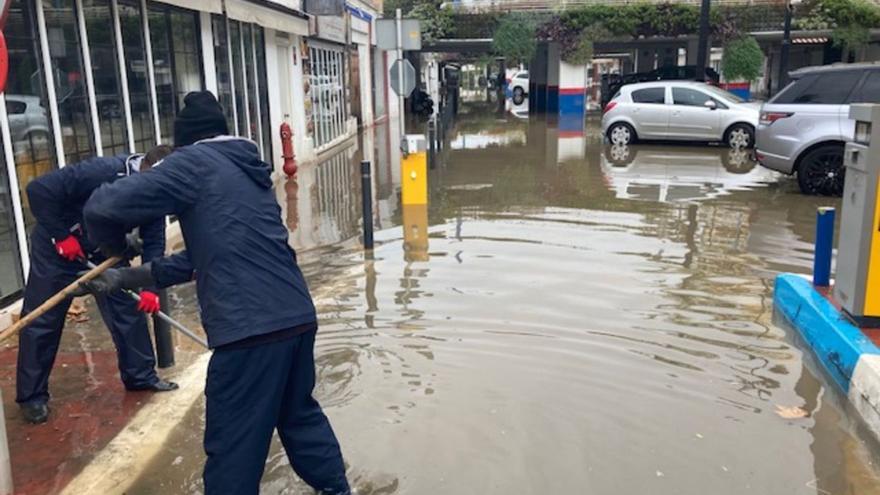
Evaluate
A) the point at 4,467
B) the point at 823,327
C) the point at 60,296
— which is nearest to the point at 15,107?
the point at 60,296

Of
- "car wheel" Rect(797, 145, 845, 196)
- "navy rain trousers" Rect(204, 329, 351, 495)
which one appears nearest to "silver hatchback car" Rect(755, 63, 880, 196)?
"car wheel" Rect(797, 145, 845, 196)

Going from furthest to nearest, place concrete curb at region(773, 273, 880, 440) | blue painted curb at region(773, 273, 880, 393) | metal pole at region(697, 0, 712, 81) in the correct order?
1. metal pole at region(697, 0, 712, 81)
2. blue painted curb at region(773, 273, 880, 393)
3. concrete curb at region(773, 273, 880, 440)

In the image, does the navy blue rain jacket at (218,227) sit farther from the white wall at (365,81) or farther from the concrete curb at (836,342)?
the white wall at (365,81)

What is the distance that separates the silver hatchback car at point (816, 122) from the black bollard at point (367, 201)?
6.52 m

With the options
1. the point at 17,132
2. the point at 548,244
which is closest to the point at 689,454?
the point at 548,244

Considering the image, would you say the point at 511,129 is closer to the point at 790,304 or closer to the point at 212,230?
the point at 790,304

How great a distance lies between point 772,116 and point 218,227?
10175 millimetres

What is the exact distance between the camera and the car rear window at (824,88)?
10547 mm

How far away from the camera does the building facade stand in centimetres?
622

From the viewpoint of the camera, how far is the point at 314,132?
18.0 metres

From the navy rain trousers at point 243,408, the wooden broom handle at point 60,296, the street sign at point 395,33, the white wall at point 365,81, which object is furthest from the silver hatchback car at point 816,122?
the white wall at point 365,81

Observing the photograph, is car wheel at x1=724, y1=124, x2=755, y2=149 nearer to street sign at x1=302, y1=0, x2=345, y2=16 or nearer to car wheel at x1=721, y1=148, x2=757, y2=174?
car wheel at x1=721, y1=148, x2=757, y2=174

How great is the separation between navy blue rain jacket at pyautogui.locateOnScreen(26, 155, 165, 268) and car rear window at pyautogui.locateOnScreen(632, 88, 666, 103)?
611 inches

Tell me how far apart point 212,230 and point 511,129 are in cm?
2247
